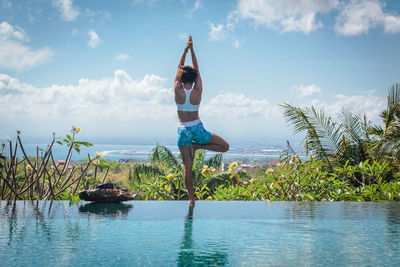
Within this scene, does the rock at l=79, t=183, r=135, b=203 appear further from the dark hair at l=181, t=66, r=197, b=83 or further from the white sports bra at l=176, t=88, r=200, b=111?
the dark hair at l=181, t=66, r=197, b=83

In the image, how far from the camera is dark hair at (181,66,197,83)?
5137 millimetres

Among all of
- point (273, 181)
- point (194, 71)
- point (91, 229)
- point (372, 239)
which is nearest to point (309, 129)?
point (273, 181)

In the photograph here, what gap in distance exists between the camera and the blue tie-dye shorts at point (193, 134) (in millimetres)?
5145

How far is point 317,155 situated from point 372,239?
5016 mm

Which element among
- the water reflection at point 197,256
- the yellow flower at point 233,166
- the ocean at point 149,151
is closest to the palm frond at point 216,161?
the ocean at point 149,151

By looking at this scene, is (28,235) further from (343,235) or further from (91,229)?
(343,235)

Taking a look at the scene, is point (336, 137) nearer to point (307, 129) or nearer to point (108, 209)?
point (307, 129)

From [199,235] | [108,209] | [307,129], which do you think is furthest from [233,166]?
[199,235]

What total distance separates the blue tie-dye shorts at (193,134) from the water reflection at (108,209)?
3.83 feet

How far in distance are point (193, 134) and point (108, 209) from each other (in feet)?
4.91

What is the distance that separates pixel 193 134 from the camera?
517 centimetres

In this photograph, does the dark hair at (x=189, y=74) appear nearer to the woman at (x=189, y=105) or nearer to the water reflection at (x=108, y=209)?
the woman at (x=189, y=105)

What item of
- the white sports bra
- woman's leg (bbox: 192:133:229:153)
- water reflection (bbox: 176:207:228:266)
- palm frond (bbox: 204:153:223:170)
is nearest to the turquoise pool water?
water reflection (bbox: 176:207:228:266)

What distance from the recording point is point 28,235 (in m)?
3.11
